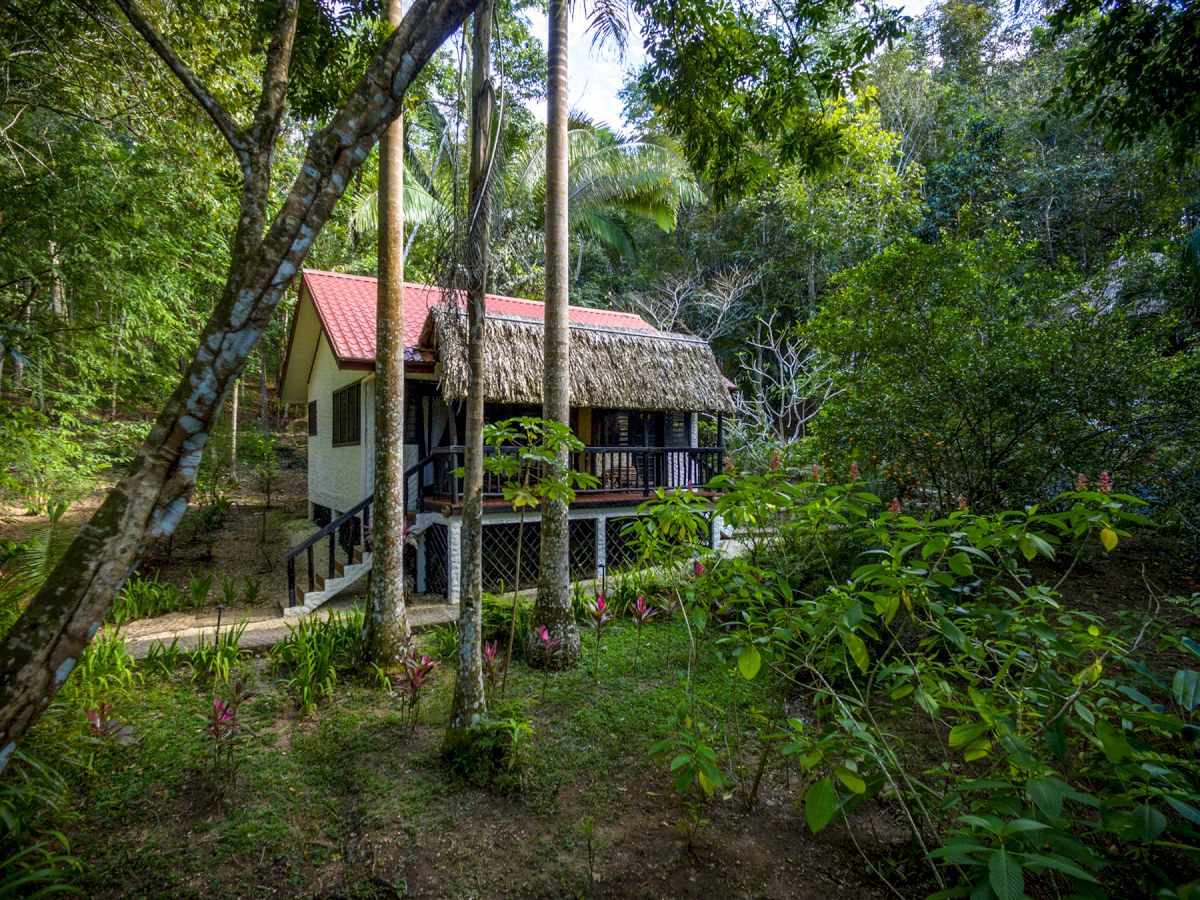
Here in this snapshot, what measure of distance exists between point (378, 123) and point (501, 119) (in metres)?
1.57

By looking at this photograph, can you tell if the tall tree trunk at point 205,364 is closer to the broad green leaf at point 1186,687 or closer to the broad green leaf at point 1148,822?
the broad green leaf at point 1148,822

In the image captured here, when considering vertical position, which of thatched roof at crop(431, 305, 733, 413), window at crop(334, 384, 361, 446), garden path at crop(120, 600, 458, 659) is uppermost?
thatched roof at crop(431, 305, 733, 413)

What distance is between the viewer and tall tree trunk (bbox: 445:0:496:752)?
134 inches

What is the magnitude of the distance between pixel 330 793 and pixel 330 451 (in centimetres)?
946

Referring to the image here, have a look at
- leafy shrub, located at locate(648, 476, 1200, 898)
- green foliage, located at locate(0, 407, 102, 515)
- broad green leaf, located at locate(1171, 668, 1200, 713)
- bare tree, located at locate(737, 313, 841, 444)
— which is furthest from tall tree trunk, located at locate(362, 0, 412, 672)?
bare tree, located at locate(737, 313, 841, 444)

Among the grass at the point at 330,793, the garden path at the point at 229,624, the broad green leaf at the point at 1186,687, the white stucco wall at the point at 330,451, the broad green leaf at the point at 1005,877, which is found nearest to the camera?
the broad green leaf at the point at 1005,877

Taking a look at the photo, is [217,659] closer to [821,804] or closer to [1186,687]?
[821,804]

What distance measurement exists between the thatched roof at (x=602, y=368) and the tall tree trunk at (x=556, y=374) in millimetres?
2384

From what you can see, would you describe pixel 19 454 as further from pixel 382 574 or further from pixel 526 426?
pixel 526 426

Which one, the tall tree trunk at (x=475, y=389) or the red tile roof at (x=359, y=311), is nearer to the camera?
the tall tree trunk at (x=475, y=389)

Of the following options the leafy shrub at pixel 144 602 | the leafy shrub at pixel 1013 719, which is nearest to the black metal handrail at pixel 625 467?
the leafy shrub at pixel 144 602

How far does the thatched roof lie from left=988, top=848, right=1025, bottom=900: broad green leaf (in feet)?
→ 21.1

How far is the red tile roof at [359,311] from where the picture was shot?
340 inches

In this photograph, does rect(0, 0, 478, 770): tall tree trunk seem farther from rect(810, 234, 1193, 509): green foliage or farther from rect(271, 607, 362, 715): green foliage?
rect(810, 234, 1193, 509): green foliage
